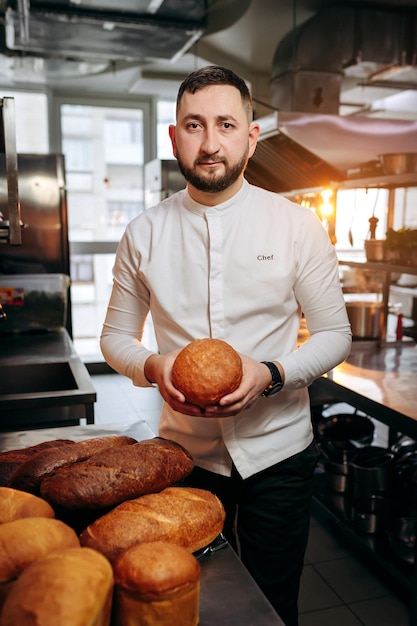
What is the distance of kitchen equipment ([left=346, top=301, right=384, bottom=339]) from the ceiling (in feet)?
4.73

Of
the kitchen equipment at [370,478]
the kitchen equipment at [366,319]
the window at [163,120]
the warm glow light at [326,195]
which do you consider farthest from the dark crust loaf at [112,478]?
the window at [163,120]

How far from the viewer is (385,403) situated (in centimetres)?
229

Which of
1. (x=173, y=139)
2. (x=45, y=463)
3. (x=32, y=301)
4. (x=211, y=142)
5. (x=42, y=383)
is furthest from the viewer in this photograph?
(x=32, y=301)

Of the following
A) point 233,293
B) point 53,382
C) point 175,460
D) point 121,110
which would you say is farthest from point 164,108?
point 175,460

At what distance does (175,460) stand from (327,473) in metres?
2.23

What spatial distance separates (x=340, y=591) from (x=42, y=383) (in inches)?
63.9

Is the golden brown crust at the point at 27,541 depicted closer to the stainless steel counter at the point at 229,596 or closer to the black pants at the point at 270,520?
the stainless steel counter at the point at 229,596

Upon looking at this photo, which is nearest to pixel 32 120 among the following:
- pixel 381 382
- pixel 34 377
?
pixel 34 377

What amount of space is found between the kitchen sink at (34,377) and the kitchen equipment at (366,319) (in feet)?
5.49

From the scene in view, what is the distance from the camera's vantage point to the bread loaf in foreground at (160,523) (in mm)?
839

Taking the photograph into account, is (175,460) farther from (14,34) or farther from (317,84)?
(317,84)

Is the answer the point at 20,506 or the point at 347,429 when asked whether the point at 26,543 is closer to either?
the point at 20,506

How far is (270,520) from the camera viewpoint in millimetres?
1494

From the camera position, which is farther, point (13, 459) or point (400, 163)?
point (400, 163)
